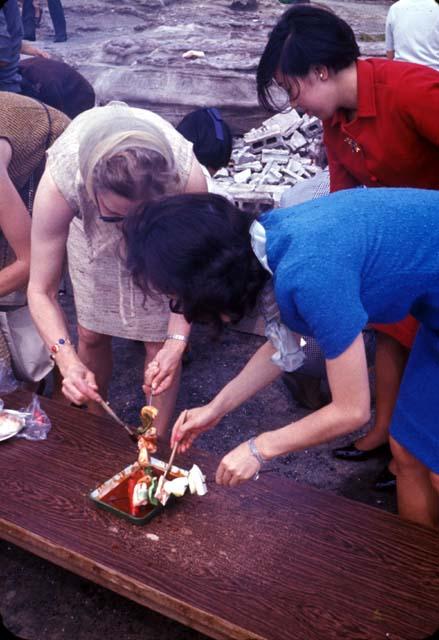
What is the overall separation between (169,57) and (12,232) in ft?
12.1

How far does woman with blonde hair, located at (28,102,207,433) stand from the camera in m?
2.01

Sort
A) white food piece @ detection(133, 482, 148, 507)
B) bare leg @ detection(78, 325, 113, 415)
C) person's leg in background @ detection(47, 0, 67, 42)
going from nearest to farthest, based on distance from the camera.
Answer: white food piece @ detection(133, 482, 148, 507) → bare leg @ detection(78, 325, 113, 415) → person's leg in background @ detection(47, 0, 67, 42)

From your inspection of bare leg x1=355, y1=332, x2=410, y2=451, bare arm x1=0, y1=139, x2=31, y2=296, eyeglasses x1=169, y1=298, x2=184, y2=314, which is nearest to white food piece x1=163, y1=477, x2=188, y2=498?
eyeglasses x1=169, y1=298, x2=184, y2=314

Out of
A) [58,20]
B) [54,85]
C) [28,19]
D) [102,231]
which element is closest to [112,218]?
[102,231]

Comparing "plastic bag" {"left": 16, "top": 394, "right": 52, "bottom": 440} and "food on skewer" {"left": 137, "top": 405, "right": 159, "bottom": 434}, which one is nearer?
"food on skewer" {"left": 137, "top": 405, "right": 159, "bottom": 434}

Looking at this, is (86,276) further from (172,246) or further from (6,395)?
(172,246)

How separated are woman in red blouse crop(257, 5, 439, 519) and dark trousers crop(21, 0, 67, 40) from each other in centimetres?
823

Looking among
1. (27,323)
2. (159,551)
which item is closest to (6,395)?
(27,323)

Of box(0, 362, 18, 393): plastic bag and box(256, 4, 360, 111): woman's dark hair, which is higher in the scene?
box(256, 4, 360, 111): woman's dark hair

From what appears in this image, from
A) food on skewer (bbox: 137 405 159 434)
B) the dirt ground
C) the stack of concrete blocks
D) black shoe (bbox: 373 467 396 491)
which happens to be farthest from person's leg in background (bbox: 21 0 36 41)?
food on skewer (bbox: 137 405 159 434)

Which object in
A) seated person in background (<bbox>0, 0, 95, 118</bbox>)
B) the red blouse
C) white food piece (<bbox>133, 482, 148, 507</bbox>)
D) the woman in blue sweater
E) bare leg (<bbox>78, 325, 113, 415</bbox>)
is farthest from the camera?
seated person in background (<bbox>0, 0, 95, 118</bbox>)

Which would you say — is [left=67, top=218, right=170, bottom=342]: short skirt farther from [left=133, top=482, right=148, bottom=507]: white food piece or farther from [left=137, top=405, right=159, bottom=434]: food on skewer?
[left=133, top=482, right=148, bottom=507]: white food piece

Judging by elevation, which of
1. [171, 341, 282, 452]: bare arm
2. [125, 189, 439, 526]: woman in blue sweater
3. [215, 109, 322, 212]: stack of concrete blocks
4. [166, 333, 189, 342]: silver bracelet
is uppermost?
[125, 189, 439, 526]: woman in blue sweater

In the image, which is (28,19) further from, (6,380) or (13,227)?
(6,380)
